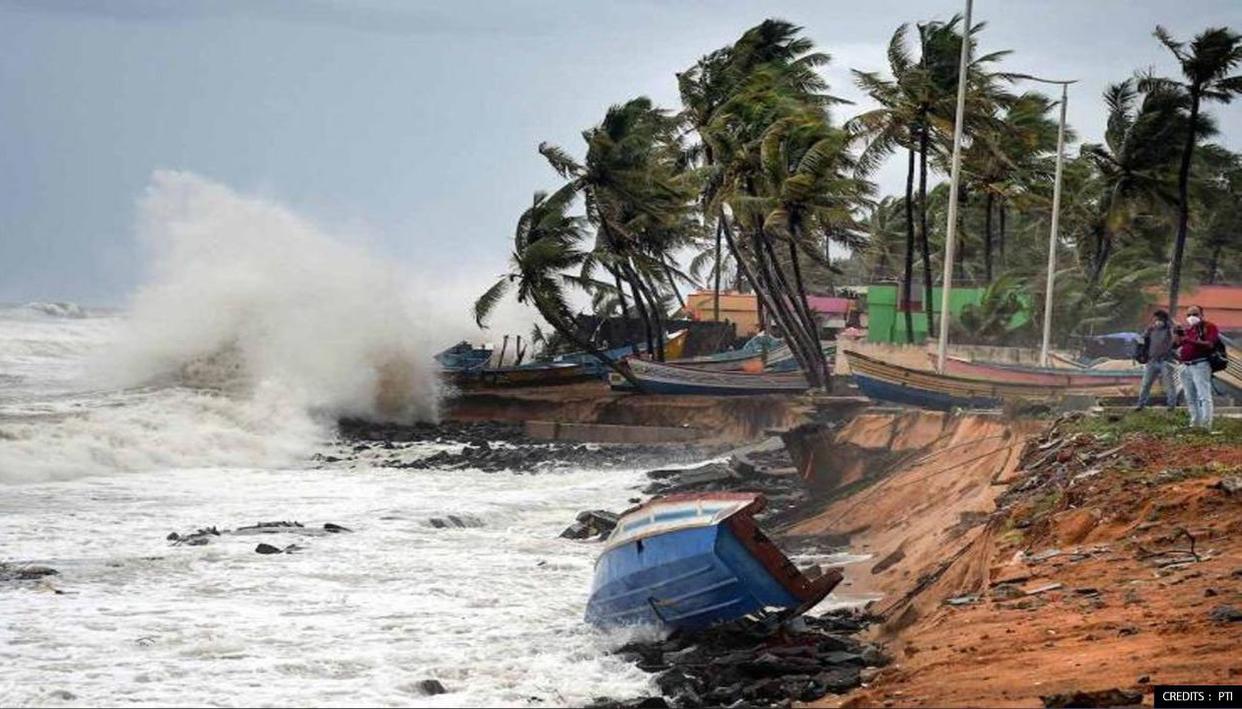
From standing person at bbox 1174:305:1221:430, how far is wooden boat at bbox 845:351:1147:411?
1213 cm

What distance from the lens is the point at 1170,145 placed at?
46.3 meters

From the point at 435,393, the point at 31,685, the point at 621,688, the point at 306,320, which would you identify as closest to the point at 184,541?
the point at 31,685

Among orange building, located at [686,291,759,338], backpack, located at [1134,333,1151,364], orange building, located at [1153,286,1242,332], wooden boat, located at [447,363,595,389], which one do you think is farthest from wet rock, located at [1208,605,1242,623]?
orange building, located at [686,291,759,338]

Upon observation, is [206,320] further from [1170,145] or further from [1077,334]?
[1170,145]

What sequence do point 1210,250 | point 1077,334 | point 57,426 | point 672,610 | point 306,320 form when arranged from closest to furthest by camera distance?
1. point 672,610
2. point 57,426
3. point 1077,334
4. point 306,320
5. point 1210,250

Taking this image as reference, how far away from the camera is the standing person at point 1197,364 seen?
17.2m

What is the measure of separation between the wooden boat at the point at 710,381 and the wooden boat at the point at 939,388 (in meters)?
9.91

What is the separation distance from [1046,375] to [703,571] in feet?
66.4

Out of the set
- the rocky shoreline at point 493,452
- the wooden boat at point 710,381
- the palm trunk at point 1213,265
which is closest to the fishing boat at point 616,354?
the wooden boat at point 710,381

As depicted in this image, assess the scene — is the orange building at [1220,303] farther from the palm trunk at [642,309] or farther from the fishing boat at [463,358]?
the fishing boat at [463,358]

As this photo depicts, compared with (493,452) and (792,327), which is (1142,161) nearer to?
(792,327)

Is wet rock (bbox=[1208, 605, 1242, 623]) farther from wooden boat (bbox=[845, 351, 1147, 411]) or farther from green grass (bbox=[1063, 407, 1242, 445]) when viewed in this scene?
wooden boat (bbox=[845, 351, 1147, 411])

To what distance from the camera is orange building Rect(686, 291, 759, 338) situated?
6228 centimetres

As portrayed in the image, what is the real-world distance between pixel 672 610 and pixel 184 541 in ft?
28.7
